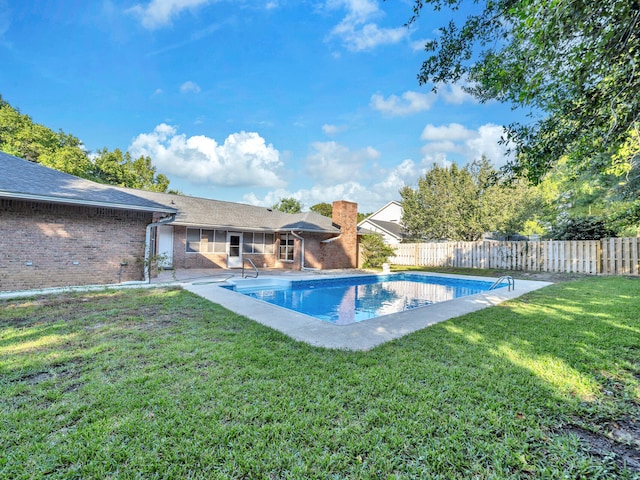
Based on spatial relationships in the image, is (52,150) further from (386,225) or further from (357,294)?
(386,225)

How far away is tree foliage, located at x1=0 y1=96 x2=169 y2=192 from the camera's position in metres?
22.2

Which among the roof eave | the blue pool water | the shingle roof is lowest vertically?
the blue pool water

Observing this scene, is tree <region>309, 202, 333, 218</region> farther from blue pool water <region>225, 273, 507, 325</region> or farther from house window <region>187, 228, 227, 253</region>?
blue pool water <region>225, 273, 507, 325</region>

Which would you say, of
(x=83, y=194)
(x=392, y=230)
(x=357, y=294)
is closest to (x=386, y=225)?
(x=392, y=230)

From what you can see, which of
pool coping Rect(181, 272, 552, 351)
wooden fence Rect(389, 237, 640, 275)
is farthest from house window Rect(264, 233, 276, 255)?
wooden fence Rect(389, 237, 640, 275)

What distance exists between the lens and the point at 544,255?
15.9 m

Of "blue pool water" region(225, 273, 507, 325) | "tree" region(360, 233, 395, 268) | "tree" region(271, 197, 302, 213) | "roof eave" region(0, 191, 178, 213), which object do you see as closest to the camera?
"roof eave" region(0, 191, 178, 213)

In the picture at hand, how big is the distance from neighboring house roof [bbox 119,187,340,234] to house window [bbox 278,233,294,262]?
801 millimetres

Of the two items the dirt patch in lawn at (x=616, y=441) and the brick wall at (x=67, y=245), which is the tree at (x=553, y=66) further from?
the brick wall at (x=67, y=245)

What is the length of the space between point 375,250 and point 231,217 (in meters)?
9.63

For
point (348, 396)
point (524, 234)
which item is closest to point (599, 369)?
point (348, 396)

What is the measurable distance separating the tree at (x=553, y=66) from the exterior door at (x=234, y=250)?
14.8 metres

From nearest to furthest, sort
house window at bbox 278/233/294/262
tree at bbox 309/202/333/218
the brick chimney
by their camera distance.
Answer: house window at bbox 278/233/294/262 → the brick chimney → tree at bbox 309/202/333/218

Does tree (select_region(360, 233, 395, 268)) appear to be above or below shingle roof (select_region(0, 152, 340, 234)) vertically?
below
